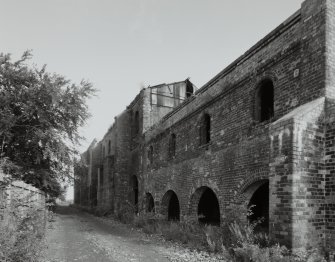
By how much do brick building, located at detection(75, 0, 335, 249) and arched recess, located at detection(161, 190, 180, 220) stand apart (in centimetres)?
5

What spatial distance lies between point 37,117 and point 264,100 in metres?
14.2

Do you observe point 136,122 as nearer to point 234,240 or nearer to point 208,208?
point 208,208

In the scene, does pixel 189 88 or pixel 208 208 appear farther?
pixel 189 88

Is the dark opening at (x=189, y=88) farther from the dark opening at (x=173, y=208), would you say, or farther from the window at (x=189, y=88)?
the dark opening at (x=173, y=208)

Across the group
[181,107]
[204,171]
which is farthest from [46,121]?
[204,171]

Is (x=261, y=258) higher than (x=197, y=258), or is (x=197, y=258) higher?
(x=261, y=258)

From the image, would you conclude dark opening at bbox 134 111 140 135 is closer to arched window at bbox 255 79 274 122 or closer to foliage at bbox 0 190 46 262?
arched window at bbox 255 79 274 122

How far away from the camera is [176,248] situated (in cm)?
891

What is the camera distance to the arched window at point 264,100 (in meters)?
8.71

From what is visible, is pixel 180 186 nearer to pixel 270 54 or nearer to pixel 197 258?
pixel 197 258

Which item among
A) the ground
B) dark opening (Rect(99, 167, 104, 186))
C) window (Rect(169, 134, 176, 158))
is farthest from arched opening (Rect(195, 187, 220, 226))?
dark opening (Rect(99, 167, 104, 186))

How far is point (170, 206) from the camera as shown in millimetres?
16359

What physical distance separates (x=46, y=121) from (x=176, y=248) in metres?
11.8

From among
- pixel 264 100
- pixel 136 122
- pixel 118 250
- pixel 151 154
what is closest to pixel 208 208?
pixel 151 154
